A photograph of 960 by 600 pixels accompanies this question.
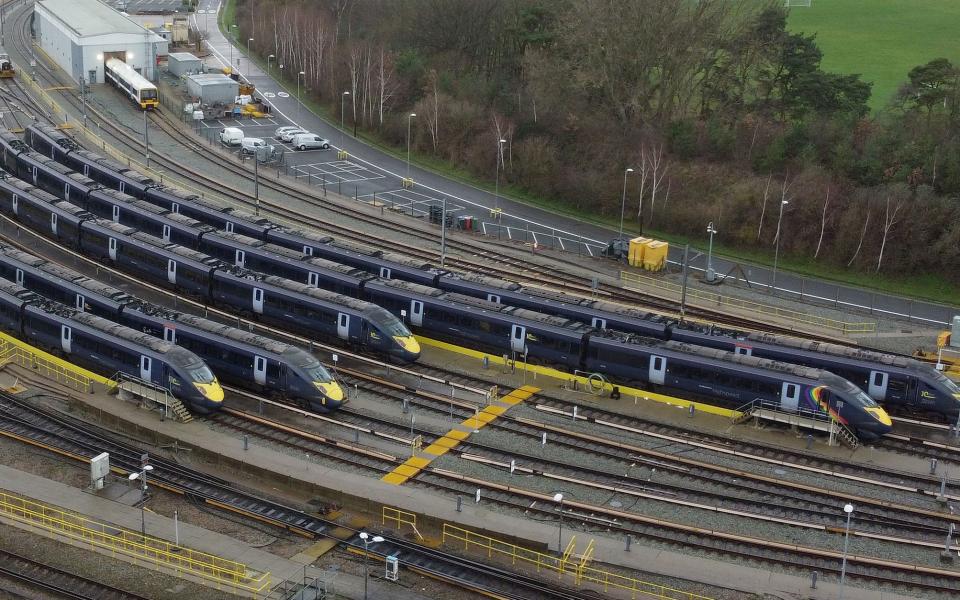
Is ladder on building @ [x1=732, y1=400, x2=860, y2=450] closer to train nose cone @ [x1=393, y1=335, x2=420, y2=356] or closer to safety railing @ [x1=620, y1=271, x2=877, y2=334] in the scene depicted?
train nose cone @ [x1=393, y1=335, x2=420, y2=356]

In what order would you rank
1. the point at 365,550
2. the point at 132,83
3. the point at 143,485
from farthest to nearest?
the point at 132,83 → the point at 143,485 → the point at 365,550

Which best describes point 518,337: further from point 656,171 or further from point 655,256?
point 656,171

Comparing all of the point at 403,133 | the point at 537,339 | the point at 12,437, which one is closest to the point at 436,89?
the point at 403,133

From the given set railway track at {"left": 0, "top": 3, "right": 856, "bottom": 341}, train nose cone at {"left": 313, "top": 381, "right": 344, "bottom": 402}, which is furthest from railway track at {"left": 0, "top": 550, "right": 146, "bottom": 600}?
railway track at {"left": 0, "top": 3, "right": 856, "bottom": 341}

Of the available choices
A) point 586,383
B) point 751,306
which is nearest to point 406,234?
point 751,306

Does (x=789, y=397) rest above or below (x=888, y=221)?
below

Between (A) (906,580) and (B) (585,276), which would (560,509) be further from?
(B) (585,276)
